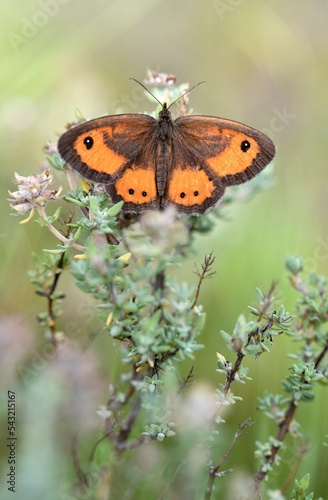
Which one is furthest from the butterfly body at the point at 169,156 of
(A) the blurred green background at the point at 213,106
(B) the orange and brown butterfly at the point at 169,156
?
(A) the blurred green background at the point at 213,106

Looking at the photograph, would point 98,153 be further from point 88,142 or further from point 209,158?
point 209,158

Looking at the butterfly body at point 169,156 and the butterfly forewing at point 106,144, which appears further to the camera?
the butterfly body at point 169,156

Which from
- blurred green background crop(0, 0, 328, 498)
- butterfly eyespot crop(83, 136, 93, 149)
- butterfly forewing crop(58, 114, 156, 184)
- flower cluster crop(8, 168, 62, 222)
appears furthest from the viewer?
blurred green background crop(0, 0, 328, 498)

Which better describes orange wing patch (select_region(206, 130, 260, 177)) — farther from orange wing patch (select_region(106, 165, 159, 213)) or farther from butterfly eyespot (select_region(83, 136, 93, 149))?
butterfly eyespot (select_region(83, 136, 93, 149))

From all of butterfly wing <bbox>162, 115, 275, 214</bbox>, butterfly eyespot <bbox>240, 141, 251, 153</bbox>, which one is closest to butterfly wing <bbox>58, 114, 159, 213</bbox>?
butterfly wing <bbox>162, 115, 275, 214</bbox>

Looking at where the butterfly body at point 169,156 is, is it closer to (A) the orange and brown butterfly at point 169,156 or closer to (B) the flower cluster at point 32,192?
(A) the orange and brown butterfly at point 169,156

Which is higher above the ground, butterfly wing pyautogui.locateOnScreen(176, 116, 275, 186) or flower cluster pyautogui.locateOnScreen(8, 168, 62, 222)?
butterfly wing pyautogui.locateOnScreen(176, 116, 275, 186)

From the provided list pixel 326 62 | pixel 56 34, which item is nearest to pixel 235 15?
pixel 326 62
